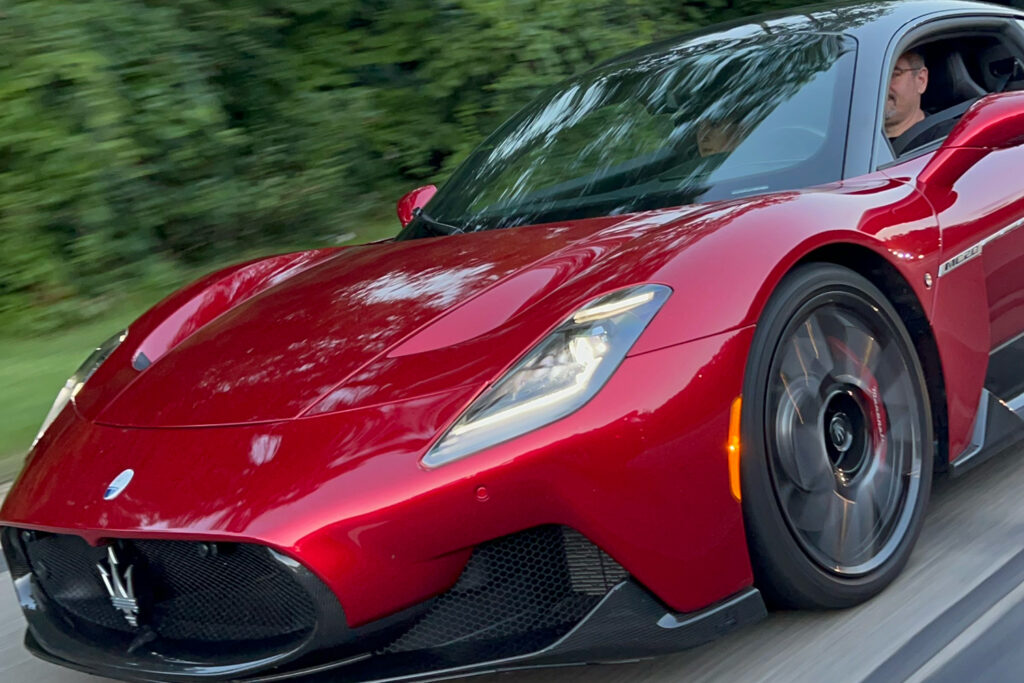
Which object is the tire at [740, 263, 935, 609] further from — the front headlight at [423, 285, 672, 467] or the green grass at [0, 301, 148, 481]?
the green grass at [0, 301, 148, 481]

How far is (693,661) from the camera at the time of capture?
248 centimetres

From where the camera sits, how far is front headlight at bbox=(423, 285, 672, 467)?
86.0 inches

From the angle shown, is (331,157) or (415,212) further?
(331,157)

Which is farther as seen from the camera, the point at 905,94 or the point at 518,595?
the point at 905,94

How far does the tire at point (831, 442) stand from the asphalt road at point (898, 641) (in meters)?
0.07

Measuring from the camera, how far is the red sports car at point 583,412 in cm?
216

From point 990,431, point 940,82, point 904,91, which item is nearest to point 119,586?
point 990,431

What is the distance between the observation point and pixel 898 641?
8.13ft

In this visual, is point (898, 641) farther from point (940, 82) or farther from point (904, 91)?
point (940, 82)

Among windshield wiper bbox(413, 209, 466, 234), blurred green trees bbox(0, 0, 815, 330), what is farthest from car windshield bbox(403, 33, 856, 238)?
blurred green trees bbox(0, 0, 815, 330)

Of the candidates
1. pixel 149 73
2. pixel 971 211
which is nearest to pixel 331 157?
pixel 149 73

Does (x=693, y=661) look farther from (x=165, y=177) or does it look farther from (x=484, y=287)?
(x=165, y=177)

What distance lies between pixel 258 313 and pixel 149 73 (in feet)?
13.3

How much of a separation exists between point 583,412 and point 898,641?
0.84m
